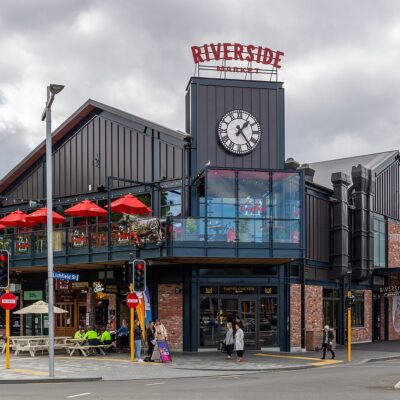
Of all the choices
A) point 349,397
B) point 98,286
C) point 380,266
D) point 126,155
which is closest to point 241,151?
point 126,155

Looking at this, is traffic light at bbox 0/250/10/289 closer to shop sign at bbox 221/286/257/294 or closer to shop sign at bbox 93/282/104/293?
shop sign at bbox 221/286/257/294

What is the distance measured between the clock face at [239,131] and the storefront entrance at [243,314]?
6213mm

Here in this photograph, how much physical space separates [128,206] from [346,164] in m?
21.1

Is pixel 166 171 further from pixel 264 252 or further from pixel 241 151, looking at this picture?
pixel 264 252

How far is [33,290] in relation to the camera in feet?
142

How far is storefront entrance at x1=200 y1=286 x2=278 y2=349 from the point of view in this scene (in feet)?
116

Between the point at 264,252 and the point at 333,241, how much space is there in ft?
27.4

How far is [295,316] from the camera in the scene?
1451 inches

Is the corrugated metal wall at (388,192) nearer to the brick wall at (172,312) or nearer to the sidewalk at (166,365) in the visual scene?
the sidewalk at (166,365)

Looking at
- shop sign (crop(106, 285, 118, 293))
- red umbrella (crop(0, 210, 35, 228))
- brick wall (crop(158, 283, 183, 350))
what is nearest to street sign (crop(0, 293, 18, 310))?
brick wall (crop(158, 283, 183, 350))

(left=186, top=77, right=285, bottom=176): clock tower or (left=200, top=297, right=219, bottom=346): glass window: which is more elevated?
(left=186, top=77, right=285, bottom=176): clock tower

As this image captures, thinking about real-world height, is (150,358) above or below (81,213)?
below

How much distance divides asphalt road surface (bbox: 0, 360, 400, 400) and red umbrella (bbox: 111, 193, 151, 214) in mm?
11026

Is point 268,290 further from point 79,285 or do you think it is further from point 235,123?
point 79,285
